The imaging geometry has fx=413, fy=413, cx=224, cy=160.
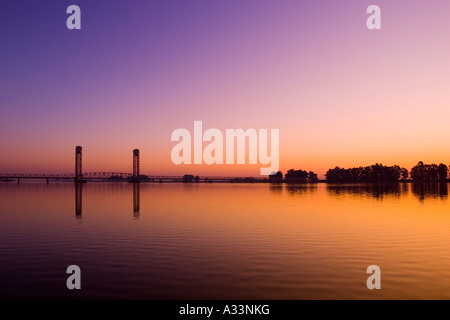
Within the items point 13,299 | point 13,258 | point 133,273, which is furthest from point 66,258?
point 13,299

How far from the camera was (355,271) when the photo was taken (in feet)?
70.5

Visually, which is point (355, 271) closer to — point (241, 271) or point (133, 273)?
point (241, 271)

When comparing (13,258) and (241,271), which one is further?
(13,258)

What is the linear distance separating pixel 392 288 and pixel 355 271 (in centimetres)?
338

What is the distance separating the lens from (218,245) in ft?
97.0

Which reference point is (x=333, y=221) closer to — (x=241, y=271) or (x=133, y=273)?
(x=241, y=271)
